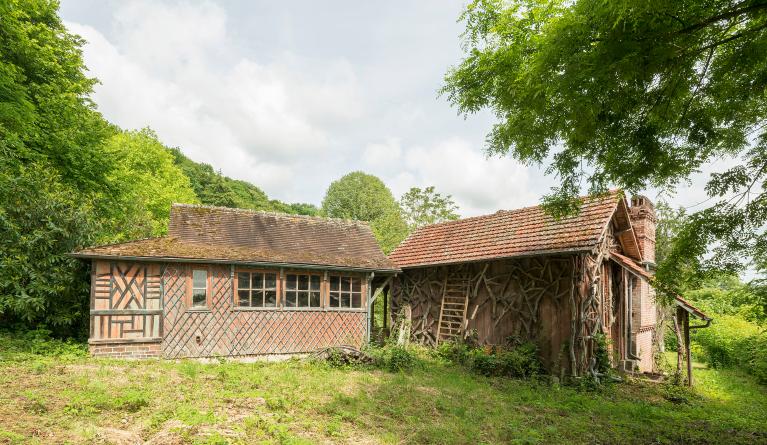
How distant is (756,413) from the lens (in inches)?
366

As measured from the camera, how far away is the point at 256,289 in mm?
12844

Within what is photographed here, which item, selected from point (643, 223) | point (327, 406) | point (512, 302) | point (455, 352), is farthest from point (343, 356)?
point (643, 223)

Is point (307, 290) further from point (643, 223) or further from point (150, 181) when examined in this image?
point (150, 181)

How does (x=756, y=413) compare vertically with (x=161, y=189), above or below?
below

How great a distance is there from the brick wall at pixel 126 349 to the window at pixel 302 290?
3.59 metres

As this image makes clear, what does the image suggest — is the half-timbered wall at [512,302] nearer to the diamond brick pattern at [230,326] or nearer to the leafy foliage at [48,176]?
the diamond brick pattern at [230,326]

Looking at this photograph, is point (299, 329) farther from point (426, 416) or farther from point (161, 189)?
point (161, 189)

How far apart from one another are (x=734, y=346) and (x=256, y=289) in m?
15.5

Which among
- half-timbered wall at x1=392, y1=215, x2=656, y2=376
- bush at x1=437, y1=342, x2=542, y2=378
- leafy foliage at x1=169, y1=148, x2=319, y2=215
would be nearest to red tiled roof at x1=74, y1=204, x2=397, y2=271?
half-timbered wall at x1=392, y1=215, x2=656, y2=376

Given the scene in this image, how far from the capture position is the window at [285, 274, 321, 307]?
13.3 meters

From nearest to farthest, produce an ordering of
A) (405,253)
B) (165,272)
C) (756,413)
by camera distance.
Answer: (756,413)
(165,272)
(405,253)

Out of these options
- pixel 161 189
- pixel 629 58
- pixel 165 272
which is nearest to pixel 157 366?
pixel 165 272

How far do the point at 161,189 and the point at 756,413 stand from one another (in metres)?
28.3

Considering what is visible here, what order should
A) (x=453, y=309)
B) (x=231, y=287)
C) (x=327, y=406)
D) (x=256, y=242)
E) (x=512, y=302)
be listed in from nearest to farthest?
(x=327, y=406) < (x=231, y=287) < (x=512, y=302) < (x=256, y=242) < (x=453, y=309)
